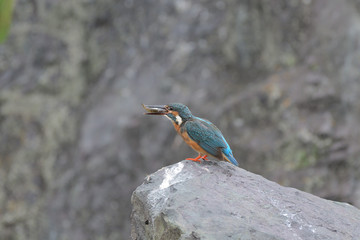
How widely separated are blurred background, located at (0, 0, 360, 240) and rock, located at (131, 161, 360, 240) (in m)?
4.21

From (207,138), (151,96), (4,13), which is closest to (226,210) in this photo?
(207,138)

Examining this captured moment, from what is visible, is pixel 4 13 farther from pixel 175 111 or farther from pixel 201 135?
pixel 201 135

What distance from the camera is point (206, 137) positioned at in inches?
180

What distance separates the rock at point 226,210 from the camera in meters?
3.48

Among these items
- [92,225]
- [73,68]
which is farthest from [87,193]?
[73,68]

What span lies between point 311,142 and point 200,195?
5031 millimetres

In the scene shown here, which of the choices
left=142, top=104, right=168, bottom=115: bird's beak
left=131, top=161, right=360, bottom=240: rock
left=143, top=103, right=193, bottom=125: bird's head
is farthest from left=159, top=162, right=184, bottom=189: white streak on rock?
left=142, top=104, right=168, bottom=115: bird's beak

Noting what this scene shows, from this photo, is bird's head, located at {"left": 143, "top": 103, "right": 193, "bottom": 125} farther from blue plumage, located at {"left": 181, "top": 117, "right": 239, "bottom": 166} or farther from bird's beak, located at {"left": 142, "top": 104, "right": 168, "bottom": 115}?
blue plumage, located at {"left": 181, "top": 117, "right": 239, "bottom": 166}

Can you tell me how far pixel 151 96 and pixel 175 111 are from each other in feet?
14.9

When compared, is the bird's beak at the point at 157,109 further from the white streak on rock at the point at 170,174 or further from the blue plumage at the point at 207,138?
the white streak on rock at the point at 170,174

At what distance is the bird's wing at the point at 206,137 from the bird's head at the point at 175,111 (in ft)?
0.42

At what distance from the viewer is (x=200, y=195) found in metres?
3.75

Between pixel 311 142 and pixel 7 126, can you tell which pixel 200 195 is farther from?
pixel 7 126

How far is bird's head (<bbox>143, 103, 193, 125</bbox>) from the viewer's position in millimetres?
4746
